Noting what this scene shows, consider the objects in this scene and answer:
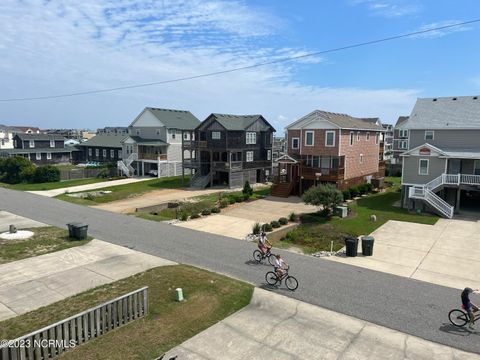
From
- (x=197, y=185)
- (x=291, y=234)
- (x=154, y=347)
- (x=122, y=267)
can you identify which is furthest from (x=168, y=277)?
(x=197, y=185)

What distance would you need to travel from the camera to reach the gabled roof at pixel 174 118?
55.2 metres

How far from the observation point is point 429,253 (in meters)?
20.0

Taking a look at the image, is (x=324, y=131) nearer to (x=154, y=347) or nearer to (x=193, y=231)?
(x=193, y=231)

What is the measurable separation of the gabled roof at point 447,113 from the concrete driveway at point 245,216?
13230mm

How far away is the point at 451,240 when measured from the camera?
2256 centimetres

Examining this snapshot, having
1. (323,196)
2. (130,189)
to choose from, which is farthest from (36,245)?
(130,189)

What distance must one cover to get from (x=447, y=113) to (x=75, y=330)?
115 feet

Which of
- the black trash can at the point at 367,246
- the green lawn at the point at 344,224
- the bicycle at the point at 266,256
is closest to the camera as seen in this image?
the bicycle at the point at 266,256

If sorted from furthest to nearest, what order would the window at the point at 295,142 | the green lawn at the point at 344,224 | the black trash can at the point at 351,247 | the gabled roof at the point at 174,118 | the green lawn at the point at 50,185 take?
the gabled roof at the point at 174,118
the green lawn at the point at 50,185
the window at the point at 295,142
the green lawn at the point at 344,224
the black trash can at the point at 351,247

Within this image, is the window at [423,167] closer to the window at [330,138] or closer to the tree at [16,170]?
→ the window at [330,138]

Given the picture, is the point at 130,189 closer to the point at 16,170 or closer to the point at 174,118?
the point at 174,118

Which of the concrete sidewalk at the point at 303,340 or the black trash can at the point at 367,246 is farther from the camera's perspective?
the black trash can at the point at 367,246

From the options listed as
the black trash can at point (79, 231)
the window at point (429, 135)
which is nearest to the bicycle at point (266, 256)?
the black trash can at point (79, 231)

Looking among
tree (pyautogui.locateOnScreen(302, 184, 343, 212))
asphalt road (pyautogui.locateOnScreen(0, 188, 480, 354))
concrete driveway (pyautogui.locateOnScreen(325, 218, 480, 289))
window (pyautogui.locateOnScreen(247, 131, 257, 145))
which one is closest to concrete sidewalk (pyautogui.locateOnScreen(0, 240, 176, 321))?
asphalt road (pyautogui.locateOnScreen(0, 188, 480, 354))
